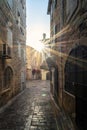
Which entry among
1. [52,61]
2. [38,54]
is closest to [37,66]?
[38,54]

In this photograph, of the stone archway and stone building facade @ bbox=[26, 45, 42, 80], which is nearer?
the stone archway

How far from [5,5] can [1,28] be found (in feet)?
6.84

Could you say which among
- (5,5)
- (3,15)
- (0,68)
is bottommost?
(0,68)

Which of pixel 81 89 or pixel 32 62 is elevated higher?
pixel 32 62

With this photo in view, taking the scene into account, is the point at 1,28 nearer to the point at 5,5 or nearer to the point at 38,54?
the point at 5,5

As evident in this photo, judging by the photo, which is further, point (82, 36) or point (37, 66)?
point (37, 66)

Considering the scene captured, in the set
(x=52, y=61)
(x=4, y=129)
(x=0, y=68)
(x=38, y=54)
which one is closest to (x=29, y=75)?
(x=38, y=54)

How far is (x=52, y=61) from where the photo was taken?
45.6ft

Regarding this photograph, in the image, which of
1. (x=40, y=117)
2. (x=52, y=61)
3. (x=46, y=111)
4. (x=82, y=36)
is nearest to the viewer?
(x=82, y=36)

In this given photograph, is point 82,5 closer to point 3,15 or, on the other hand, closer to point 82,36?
point 82,36

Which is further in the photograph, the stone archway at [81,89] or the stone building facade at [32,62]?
the stone building facade at [32,62]

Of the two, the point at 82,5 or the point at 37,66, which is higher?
the point at 82,5

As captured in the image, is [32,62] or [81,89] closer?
[81,89]

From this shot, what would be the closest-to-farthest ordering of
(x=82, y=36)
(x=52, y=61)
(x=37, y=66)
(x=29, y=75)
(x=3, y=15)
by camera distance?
(x=82, y=36) < (x=3, y=15) < (x=52, y=61) < (x=29, y=75) < (x=37, y=66)
